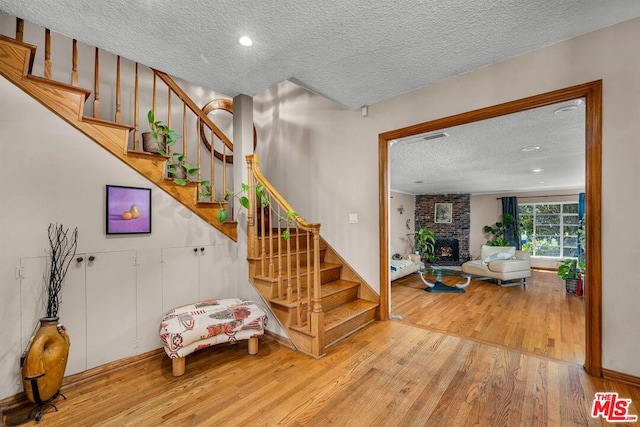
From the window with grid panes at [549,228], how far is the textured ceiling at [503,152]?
1.37 metres

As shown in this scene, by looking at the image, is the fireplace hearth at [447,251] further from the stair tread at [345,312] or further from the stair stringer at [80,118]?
the stair stringer at [80,118]

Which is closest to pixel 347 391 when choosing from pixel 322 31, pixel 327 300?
pixel 327 300

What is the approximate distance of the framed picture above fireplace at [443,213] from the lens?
921cm

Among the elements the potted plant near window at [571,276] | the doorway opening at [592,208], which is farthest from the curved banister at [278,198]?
the potted plant near window at [571,276]

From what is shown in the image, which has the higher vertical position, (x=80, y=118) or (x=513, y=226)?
(x=80, y=118)

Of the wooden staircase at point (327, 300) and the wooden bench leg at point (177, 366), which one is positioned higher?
the wooden staircase at point (327, 300)

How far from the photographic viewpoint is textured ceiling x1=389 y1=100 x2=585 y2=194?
9.65 ft

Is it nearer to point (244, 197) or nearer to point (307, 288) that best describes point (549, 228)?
point (307, 288)

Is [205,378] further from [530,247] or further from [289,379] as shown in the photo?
[530,247]

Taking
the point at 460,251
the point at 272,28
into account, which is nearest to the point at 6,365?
the point at 272,28

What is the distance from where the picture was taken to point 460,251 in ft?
29.3

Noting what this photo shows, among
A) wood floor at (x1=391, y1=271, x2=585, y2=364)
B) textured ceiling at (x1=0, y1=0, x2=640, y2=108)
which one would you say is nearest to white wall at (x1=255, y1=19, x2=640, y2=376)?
textured ceiling at (x1=0, y1=0, x2=640, y2=108)

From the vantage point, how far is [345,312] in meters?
2.82

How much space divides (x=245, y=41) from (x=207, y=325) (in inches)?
86.9
